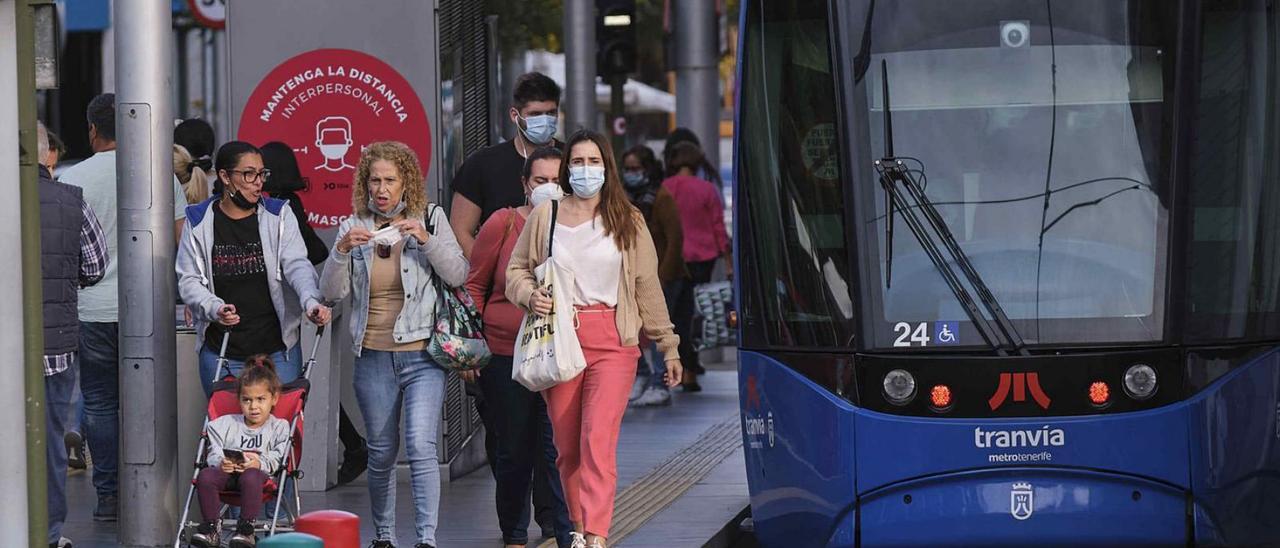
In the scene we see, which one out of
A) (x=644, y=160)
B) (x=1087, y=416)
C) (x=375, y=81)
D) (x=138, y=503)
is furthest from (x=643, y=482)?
(x=644, y=160)

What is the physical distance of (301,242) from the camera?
8750 millimetres

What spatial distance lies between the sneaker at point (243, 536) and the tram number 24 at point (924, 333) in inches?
98.7

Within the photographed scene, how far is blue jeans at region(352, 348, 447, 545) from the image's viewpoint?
8.44 meters

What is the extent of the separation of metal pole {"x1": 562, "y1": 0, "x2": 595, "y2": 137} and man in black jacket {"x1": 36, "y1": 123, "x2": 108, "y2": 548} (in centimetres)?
740

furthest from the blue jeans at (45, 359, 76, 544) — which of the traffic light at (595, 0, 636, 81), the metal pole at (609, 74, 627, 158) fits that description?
the metal pole at (609, 74, 627, 158)

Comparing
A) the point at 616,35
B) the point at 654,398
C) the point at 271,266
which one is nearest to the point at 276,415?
the point at 271,266

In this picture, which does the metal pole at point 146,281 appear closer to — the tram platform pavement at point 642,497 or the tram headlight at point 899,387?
the tram platform pavement at point 642,497

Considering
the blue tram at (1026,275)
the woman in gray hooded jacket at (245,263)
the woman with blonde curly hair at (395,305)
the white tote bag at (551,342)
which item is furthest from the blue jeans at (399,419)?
the blue tram at (1026,275)

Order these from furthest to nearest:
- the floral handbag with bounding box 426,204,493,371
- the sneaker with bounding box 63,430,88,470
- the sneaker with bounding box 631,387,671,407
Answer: the sneaker with bounding box 631,387,671,407 → the sneaker with bounding box 63,430,88,470 → the floral handbag with bounding box 426,204,493,371

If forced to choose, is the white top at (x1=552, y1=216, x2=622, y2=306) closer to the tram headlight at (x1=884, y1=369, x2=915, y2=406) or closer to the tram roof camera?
the tram headlight at (x1=884, y1=369, x2=915, y2=406)

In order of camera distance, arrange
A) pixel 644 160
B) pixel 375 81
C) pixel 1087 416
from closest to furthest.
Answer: pixel 1087 416, pixel 375 81, pixel 644 160

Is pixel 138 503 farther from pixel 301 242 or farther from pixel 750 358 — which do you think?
pixel 750 358

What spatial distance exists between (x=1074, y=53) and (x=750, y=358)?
1692 mm

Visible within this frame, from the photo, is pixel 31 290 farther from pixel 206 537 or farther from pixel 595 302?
pixel 595 302
